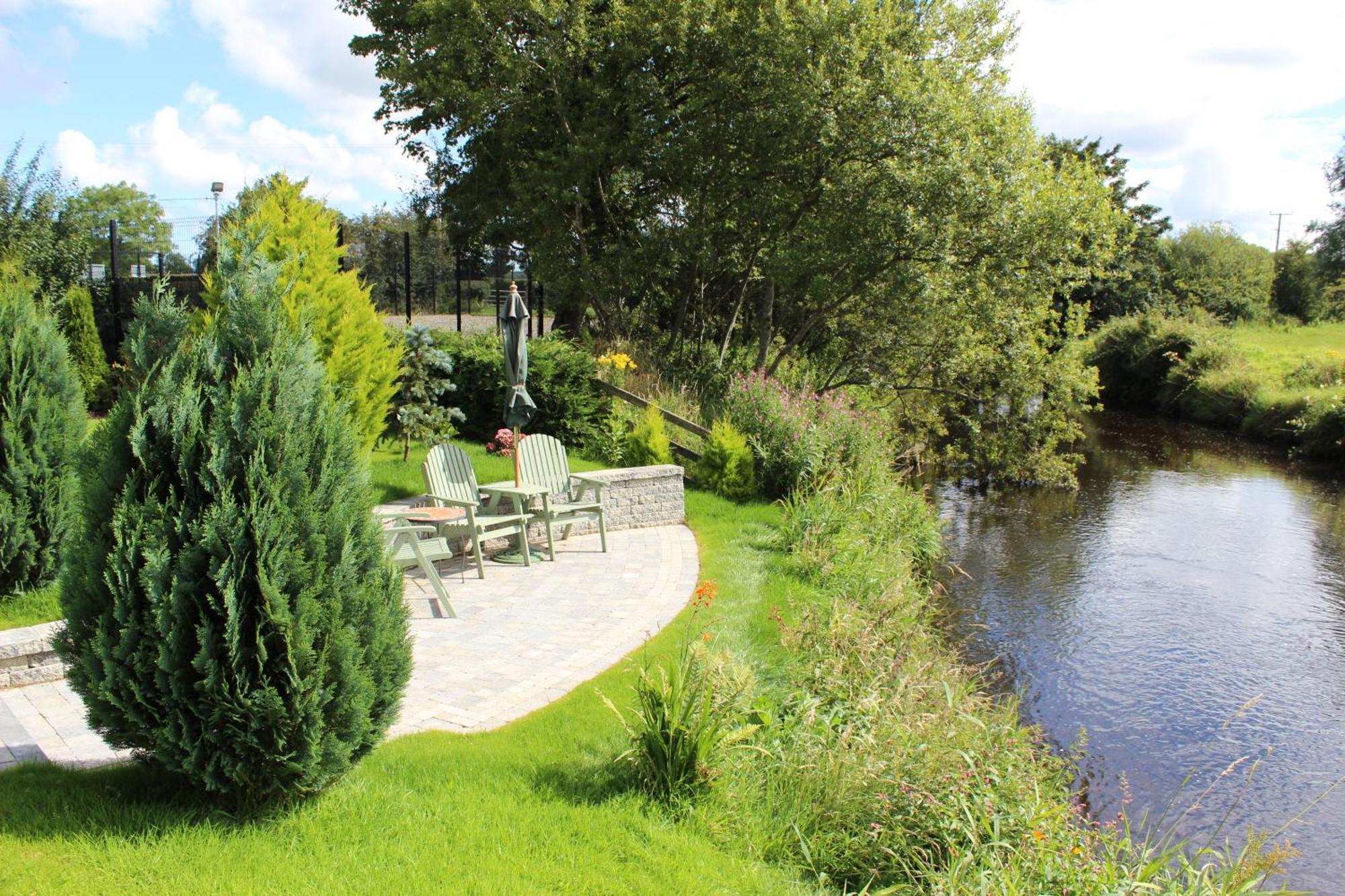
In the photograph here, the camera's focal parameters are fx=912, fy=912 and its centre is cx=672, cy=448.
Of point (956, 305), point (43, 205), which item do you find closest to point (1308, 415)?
point (956, 305)

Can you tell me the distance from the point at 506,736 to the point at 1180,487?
55.9 ft

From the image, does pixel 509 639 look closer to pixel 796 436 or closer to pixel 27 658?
pixel 27 658

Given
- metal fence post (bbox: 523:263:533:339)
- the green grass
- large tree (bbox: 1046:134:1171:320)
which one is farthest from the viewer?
large tree (bbox: 1046:134:1171:320)

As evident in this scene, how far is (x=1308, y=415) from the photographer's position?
21.6 meters

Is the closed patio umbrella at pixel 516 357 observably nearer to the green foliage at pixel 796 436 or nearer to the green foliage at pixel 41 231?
the green foliage at pixel 796 436

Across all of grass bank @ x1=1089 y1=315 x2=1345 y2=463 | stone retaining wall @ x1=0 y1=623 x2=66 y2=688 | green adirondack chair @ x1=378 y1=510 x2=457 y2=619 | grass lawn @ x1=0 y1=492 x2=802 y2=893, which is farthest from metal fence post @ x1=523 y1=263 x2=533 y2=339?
grass bank @ x1=1089 y1=315 x2=1345 y2=463

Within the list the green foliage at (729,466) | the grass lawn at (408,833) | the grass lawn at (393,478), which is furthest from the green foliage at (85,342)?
the grass lawn at (408,833)

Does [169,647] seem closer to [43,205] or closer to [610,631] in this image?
[610,631]

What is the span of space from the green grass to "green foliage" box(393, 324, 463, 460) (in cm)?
466

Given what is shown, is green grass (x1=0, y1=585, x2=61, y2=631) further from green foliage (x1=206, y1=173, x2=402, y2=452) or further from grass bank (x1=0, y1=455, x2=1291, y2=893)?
green foliage (x1=206, y1=173, x2=402, y2=452)

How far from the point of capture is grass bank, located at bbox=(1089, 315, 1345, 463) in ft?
71.5

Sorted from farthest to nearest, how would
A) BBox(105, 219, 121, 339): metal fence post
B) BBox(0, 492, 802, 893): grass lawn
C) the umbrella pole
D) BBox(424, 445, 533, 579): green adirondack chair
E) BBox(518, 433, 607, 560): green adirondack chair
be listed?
BBox(105, 219, 121, 339): metal fence post < BBox(518, 433, 607, 560): green adirondack chair < the umbrella pole < BBox(424, 445, 533, 579): green adirondack chair < BBox(0, 492, 802, 893): grass lawn

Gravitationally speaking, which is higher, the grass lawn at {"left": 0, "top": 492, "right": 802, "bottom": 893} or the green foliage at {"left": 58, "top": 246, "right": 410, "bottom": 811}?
the green foliage at {"left": 58, "top": 246, "right": 410, "bottom": 811}

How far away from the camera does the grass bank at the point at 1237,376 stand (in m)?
21.8
